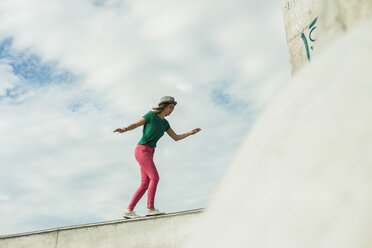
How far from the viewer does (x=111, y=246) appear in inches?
158

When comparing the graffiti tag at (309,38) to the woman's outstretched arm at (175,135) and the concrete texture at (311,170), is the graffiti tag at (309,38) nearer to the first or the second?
the woman's outstretched arm at (175,135)

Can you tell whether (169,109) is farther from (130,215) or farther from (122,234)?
(122,234)

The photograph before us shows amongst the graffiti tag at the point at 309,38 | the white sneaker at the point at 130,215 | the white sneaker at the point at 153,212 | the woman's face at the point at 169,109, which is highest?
the woman's face at the point at 169,109

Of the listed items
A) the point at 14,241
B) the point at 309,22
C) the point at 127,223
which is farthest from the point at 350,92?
the point at 14,241

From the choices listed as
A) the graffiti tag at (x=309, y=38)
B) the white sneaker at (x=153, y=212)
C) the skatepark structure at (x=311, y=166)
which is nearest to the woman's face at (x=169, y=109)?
the white sneaker at (x=153, y=212)

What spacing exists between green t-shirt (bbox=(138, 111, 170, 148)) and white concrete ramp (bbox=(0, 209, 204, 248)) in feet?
3.35

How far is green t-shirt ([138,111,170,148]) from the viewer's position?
4531 millimetres

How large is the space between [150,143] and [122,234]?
118 centimetres

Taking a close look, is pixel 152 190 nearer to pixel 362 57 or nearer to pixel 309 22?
pixel 309 22

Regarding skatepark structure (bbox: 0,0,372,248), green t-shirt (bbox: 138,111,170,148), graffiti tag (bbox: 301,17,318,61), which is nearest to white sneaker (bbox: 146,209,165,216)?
green t-shirt (bbox: 138,111,170,148)

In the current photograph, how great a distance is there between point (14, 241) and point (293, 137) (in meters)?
4.67

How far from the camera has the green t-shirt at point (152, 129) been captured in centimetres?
453

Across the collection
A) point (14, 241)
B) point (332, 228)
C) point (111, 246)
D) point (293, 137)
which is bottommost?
point (332, 228)

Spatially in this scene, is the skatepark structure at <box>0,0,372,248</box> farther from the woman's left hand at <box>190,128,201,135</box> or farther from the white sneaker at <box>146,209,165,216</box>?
the woman's left hand at <box>190,128,201,135</box>
